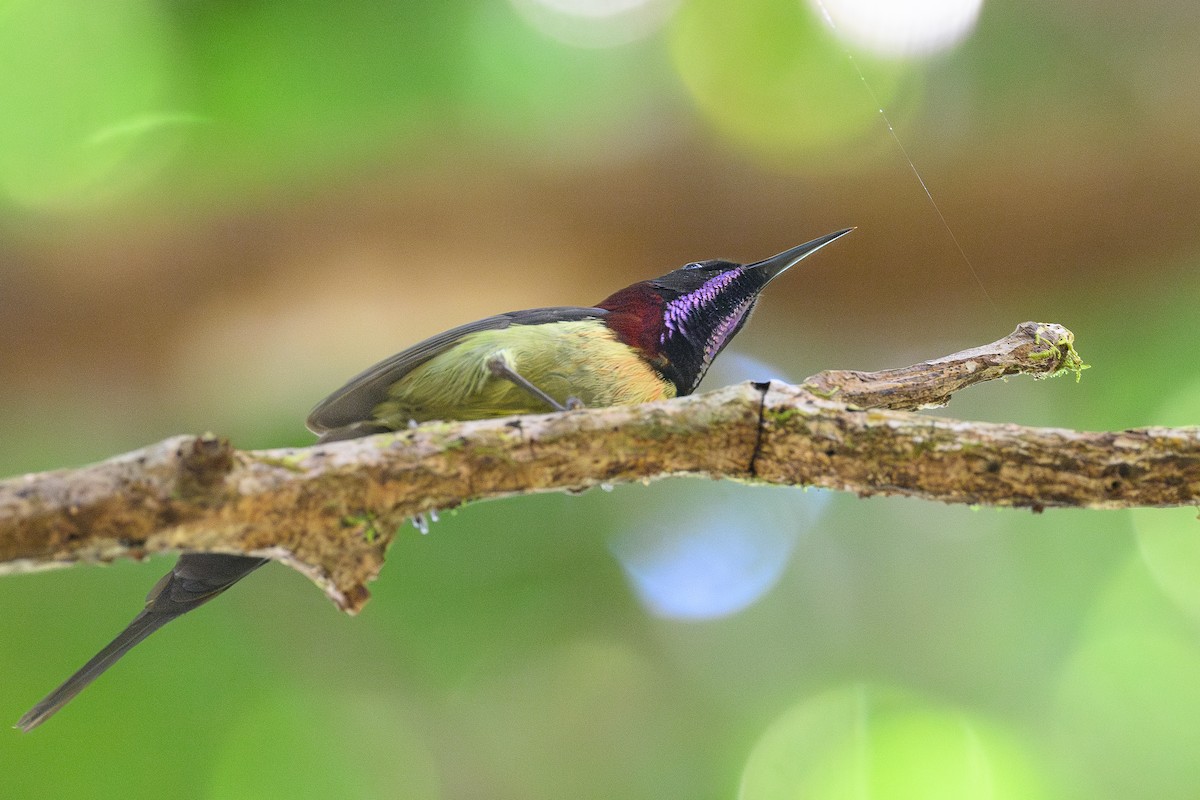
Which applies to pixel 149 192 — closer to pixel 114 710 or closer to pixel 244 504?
pixel 114 710

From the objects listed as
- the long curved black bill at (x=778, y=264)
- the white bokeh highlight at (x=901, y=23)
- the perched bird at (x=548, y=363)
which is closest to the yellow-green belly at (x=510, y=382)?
the perched bird at (x=548, y=363)

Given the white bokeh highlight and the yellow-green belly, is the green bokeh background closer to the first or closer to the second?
the white bokeh highlight

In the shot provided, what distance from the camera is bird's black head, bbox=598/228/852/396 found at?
74.0 inches

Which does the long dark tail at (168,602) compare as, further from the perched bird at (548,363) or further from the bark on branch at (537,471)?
the bark on branch at (537,471)

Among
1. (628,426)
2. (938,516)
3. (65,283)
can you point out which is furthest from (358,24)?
(938,516)

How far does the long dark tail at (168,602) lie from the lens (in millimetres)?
1453

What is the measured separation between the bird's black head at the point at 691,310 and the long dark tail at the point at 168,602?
0.89 m

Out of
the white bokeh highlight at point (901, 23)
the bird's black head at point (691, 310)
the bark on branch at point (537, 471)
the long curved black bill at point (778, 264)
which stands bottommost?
the bark on branch at point (537, 471)

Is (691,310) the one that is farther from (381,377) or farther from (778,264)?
(381,377)

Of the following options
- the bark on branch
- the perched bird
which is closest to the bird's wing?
the perched bird

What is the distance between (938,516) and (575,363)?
1782mm

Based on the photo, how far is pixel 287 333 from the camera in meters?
2.37

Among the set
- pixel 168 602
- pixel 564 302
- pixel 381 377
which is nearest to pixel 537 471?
pixel 381 377

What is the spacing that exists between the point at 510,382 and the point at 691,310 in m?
0.47
